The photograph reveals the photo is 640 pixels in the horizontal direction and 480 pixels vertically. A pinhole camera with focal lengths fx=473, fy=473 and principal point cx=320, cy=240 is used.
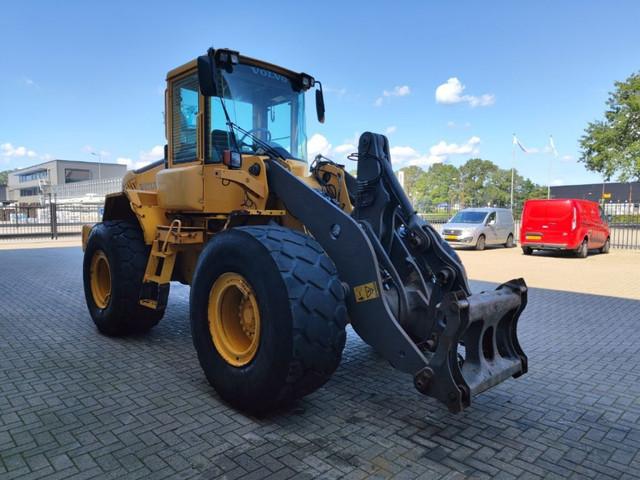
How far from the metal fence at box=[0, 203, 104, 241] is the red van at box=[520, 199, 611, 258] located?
65.9 feet

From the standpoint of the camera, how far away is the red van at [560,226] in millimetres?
15492

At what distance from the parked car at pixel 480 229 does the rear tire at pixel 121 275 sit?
49.3 feet

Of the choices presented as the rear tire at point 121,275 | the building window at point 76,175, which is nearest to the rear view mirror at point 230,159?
the rear tire at point 121,275

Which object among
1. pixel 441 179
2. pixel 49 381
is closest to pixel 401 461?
pixel 49 381

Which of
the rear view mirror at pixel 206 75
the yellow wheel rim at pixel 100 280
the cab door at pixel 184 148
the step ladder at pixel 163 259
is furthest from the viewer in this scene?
the yellow wheel rim at pixel 100 280

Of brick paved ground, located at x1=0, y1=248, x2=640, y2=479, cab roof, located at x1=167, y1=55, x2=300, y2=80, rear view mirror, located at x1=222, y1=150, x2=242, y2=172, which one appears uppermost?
cab roof, located at x1=167, y1=55, x2=300, y2=80

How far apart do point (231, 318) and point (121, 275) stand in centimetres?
218

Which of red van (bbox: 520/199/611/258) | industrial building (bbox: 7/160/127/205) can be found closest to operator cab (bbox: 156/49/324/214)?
red van (bbox: 520/199/611/258)

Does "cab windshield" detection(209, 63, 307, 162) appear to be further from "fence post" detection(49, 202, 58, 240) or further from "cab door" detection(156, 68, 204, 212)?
"fence post" detection(49, 202, 58, 240)

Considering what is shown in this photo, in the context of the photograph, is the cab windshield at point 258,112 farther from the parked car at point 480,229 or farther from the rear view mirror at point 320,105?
the parked car at point 480,229

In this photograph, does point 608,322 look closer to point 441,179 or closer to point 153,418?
point 153,418

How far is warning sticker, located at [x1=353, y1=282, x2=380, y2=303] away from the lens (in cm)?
351

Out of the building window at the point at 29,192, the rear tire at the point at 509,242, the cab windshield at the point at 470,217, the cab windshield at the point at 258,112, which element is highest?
the building window at the point at 29,192

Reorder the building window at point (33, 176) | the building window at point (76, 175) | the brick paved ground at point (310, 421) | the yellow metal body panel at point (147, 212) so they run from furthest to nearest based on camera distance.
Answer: the building window at point (33, 176), the building window at point (76, 175), the yellow metal body panel at point (147, 212), the brick paved ground at point (310, 421)
